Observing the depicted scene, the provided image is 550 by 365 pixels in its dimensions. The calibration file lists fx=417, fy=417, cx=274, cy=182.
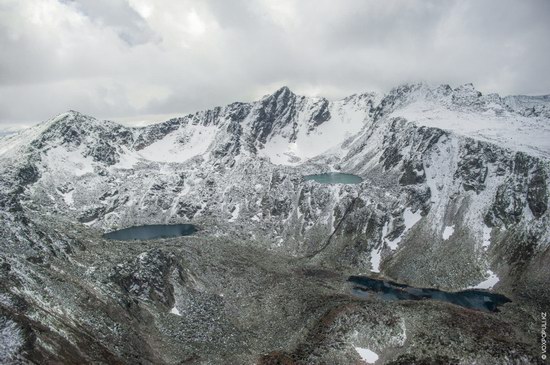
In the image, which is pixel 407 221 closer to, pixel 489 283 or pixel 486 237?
pixel 486 237

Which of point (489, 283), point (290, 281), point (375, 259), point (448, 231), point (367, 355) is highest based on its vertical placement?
point (448, 231)

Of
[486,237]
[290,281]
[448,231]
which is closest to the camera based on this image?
[290,281]

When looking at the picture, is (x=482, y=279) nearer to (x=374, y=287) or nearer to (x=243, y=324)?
(x=374, y=287)

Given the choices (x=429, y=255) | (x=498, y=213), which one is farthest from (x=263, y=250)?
(x=498, y=213)

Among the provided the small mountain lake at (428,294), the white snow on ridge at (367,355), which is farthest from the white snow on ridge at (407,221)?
the white snow on ridge at (367,355)

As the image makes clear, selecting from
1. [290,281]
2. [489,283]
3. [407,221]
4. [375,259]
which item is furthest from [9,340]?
[407,221]

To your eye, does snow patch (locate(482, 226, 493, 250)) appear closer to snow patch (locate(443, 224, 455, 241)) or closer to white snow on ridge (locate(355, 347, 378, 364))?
snow patch (locate(443, 224, 455, 241))

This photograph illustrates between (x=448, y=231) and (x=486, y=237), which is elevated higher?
(x=448, y=231)

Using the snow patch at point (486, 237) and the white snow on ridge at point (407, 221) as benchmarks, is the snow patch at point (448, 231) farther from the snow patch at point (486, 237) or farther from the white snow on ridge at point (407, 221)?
the white snow on ridge at point (407, 221)

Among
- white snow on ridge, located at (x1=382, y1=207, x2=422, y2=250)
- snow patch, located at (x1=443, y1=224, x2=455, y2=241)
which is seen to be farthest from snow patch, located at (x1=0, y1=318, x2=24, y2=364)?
snow patch, located at (x1=443, y1=224, x2=455, y2=241)
